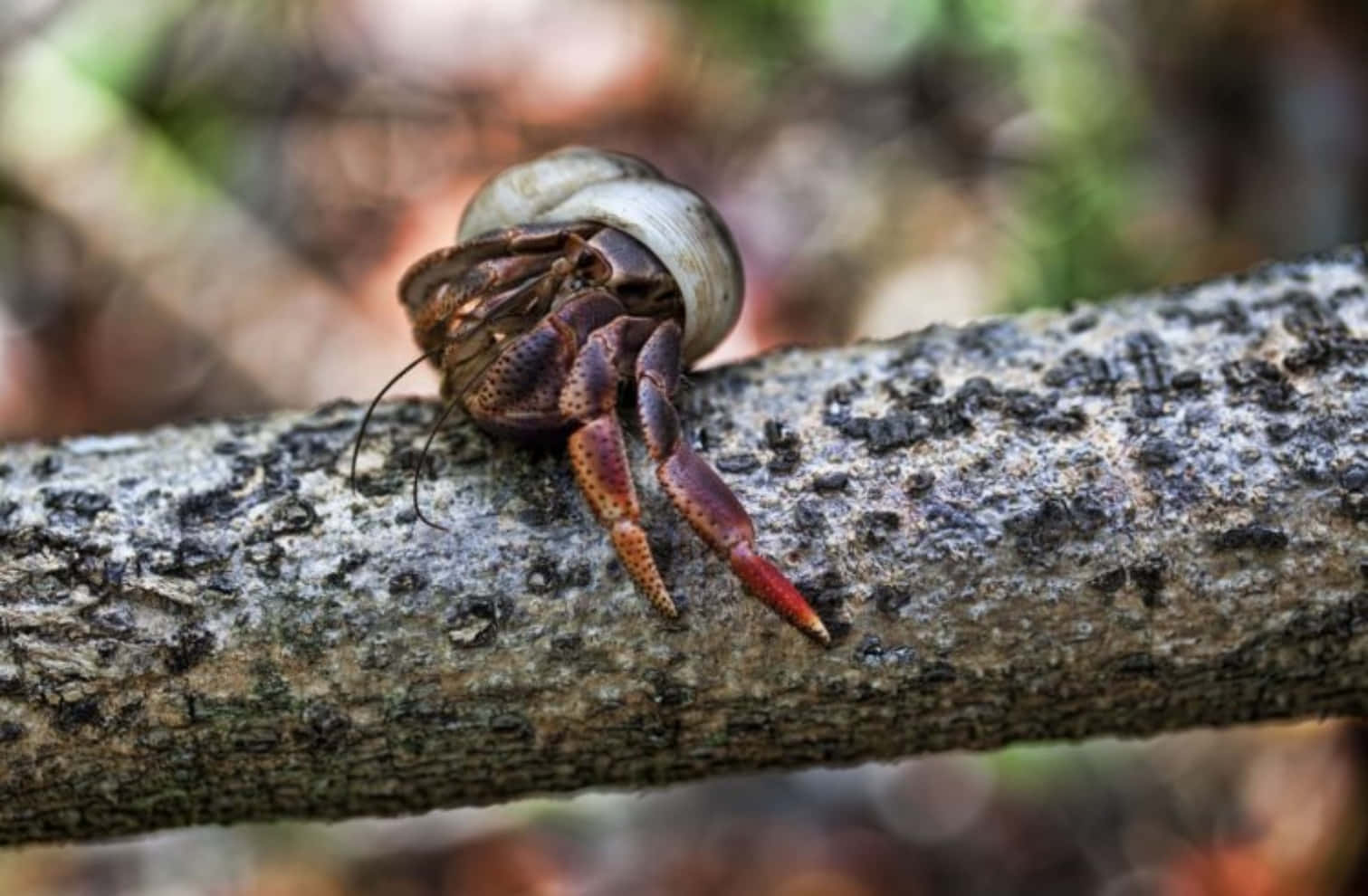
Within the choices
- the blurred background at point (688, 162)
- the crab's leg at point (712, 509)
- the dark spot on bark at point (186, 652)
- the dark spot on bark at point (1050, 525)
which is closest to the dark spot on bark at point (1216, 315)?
the dark spot on bark at point (1050, 525)

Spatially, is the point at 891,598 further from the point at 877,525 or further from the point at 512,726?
the point at 512,726

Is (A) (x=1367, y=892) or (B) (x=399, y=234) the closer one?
(A) (x=1367, y=892)

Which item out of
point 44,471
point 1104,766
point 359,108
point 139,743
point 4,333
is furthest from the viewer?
point 359,108

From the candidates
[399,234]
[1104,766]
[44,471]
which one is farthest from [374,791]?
[399,234]

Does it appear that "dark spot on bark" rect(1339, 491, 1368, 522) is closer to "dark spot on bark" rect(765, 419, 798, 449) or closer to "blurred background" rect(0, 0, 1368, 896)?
"dark spot on bark" rect(765, 419, 798, 449)

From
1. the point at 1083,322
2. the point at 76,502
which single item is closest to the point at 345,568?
the point at 76,502

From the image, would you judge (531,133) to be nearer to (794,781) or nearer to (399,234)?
(399,234)
